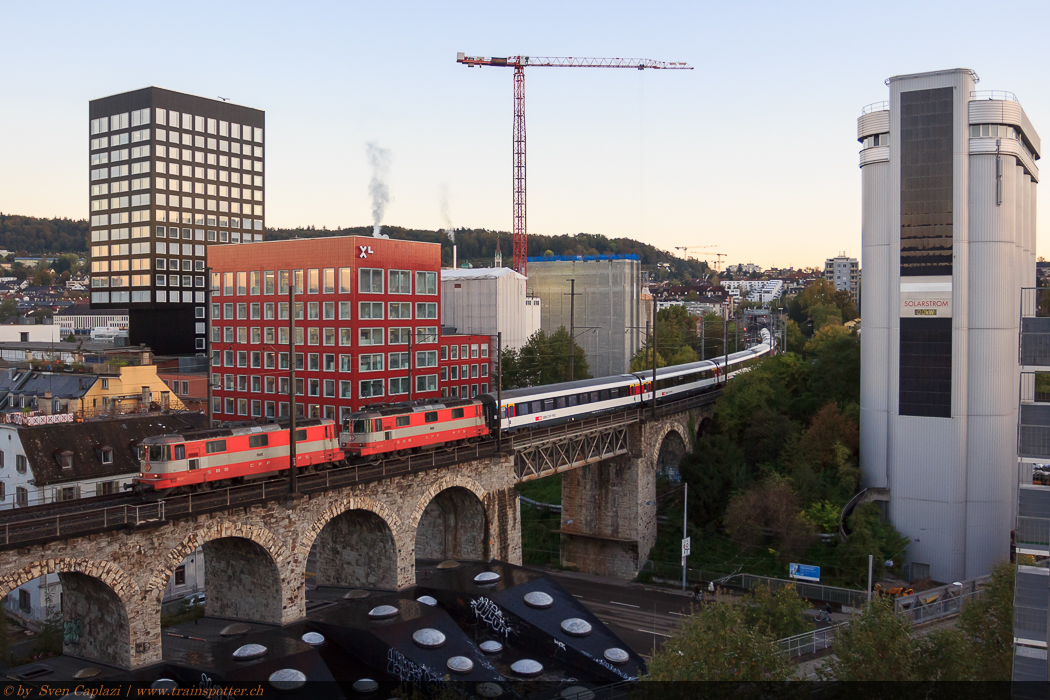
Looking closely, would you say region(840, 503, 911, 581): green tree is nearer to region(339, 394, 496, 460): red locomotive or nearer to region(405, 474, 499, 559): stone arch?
region(405, 474, 499, 559): stone arch

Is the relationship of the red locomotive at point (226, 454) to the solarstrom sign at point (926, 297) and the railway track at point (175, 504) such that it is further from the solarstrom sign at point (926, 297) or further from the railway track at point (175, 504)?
the solarstrom sign at point (926, 297)

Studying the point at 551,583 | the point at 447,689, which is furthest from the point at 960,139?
the point at 447,689

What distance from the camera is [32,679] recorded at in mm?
27000

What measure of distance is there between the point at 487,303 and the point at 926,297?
5240 centimetres

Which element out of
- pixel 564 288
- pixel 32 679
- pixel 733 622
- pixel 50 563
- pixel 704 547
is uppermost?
pixel 564 288

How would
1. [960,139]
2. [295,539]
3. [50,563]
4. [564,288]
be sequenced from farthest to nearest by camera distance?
[564,288], [960,139], [295,539], [50,563]

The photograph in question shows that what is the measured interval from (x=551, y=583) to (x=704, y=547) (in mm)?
21332

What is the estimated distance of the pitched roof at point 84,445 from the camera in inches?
1741

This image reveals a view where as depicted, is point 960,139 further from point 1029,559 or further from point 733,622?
point 733,622

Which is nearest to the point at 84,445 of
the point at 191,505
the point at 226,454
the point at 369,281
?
the point at 226,454

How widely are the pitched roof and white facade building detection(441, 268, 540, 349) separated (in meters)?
48.5

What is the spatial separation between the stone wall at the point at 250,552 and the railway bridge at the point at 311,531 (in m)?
0.05

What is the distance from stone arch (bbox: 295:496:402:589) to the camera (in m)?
36.8

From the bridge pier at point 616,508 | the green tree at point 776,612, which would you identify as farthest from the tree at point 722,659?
the bridge pier at point 616,508
